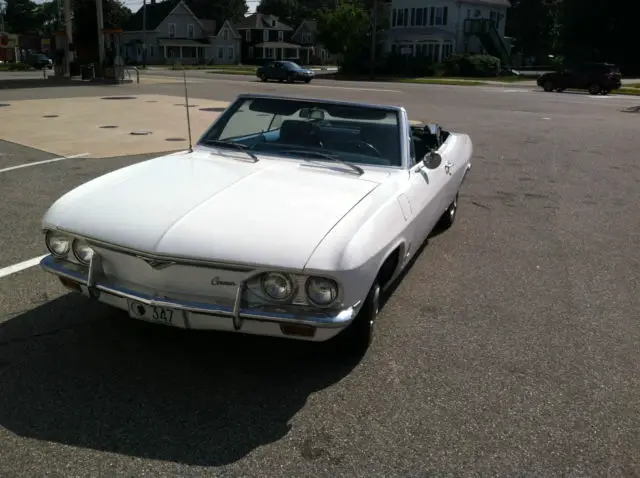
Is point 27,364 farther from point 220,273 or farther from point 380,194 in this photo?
point 380,194

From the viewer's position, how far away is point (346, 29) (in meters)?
56.4

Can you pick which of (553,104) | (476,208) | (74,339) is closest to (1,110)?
(476,208)

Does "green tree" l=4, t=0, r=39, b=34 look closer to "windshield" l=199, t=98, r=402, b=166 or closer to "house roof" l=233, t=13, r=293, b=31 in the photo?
"house roof" l=233, t=13, r=293, b=31

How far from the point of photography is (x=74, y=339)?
12.6ft

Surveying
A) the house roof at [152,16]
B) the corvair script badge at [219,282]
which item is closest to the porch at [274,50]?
the house roof at [152,16]

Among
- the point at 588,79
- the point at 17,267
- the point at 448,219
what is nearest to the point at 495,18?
the point at 588,79

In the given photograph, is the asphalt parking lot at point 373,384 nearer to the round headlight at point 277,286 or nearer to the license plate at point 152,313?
the license plate at point 152,313

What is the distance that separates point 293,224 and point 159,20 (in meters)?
84.1

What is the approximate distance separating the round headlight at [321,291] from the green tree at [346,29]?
182 ft

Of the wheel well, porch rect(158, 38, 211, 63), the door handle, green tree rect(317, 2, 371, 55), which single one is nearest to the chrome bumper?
the wheel well

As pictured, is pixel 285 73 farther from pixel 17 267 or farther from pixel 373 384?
pixel 373 384

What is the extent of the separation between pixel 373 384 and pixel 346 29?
5641cm

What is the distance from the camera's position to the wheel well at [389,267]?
379cm

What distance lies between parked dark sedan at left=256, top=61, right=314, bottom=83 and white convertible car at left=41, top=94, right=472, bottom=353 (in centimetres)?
3490
